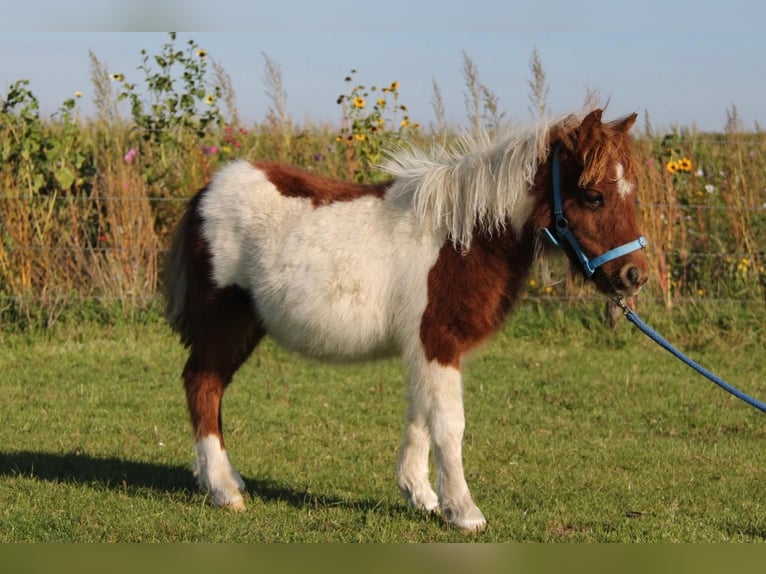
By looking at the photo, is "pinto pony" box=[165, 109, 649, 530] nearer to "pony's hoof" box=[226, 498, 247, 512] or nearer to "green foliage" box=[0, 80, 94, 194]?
"pony's hoof" box=[226, 498, 247, 512]

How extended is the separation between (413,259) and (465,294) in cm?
34

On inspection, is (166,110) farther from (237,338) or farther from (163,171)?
(237,338)

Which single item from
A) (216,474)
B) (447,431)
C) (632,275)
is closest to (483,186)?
(632,275)

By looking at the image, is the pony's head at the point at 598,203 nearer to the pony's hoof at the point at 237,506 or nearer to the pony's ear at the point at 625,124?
the pony's ear at the point at 625,124

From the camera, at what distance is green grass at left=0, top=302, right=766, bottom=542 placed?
5.28 m

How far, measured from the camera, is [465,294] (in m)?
5.17

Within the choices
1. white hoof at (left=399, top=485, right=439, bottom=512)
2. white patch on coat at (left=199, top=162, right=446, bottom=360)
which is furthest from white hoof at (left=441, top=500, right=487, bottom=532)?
white patch on coat at (left=199, top=162, right=446, bottom=360)

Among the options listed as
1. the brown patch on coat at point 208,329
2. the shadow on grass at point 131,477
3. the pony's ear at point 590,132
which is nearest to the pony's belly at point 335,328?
the brown patch on coat at point 208,329

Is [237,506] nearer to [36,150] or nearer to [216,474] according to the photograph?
[216,474]

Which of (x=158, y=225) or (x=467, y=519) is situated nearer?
(x=467, y=519)

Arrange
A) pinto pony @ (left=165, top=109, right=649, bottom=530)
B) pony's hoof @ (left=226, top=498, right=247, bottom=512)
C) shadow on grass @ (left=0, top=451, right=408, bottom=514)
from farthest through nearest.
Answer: shadow on grass @ (left=0, top=451, right=408, bottom=514) < pony's hoof @ (left=226, top=498, right=247, bottom=512) < pinto pony @ (left=165, top=109, right=649, bottom=530)

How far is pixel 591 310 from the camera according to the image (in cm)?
1055

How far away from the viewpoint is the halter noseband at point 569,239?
4.99 metres

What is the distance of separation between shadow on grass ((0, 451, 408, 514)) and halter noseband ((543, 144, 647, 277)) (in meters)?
1.71
